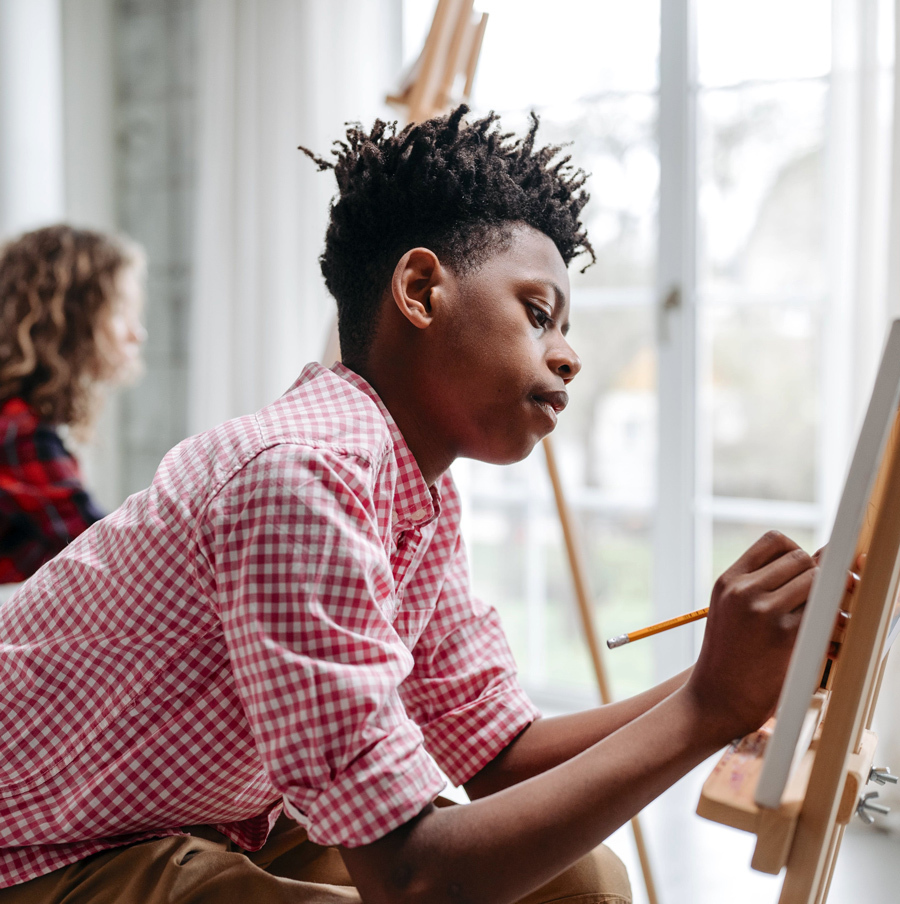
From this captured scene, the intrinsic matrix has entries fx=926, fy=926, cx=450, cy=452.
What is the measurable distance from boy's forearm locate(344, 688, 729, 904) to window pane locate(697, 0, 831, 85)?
1977mm

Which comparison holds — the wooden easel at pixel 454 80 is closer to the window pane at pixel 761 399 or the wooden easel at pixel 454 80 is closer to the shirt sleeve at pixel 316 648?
the shirt sleeve at pixel 316 648

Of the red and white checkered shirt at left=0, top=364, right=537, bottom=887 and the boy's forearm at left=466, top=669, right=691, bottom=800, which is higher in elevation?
the red and white checkered shirt at left=0, top=364, right=537, bottom=887

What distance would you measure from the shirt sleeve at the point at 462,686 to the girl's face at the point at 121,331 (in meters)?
1.43

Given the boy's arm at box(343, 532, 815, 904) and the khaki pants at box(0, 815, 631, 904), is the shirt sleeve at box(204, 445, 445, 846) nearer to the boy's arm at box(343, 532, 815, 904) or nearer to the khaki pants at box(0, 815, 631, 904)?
the boy's arm at box(343, 532, 815, 904)

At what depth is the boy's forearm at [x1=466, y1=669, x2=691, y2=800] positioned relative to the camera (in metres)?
1.01

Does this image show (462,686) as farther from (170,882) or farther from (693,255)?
(693,255)

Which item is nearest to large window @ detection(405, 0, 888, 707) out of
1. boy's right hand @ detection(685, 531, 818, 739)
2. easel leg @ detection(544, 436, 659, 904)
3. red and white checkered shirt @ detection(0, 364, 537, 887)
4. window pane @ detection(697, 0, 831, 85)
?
window pane @ detection(697, 0, 831, 85)

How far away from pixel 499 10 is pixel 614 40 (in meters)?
0.35

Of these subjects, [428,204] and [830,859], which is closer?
[830,859]

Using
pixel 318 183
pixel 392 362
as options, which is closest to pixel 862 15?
pixel 318 183

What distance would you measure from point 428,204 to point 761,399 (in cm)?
198

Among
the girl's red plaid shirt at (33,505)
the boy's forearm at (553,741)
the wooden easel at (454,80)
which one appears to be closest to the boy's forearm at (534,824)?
the boy's forearm at (553,741)

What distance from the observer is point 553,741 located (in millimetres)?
1033

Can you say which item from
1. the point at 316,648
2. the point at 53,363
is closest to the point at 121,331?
the point at 53,363
